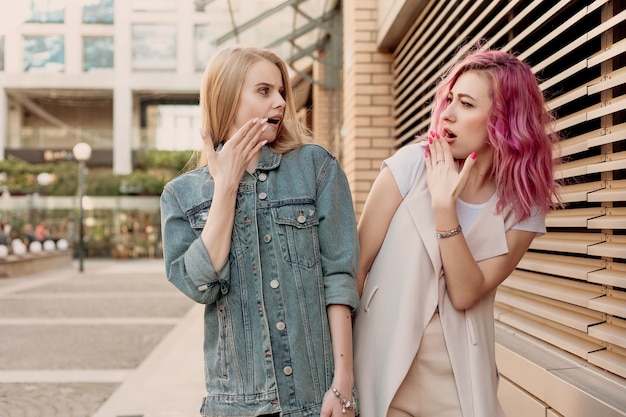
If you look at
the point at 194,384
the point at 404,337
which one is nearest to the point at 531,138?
the point at 404,337

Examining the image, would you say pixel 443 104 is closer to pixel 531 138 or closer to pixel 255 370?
pixel 531 138

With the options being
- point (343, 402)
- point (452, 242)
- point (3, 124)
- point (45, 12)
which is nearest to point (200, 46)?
point (45, 12)

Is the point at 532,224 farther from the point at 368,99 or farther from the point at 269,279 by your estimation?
the point at 368,99

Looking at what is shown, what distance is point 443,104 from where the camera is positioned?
2148mm

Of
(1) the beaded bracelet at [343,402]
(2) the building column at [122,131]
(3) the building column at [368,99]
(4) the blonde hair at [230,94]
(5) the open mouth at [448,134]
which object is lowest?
(1) the beaded bracelet at [343,402]

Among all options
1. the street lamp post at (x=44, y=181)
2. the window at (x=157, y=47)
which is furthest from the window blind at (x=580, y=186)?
the window at (x=157, y=47)

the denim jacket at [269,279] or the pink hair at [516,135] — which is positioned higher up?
the pink hair at [516,135]

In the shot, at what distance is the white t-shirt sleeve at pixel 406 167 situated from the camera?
2086 millimetres

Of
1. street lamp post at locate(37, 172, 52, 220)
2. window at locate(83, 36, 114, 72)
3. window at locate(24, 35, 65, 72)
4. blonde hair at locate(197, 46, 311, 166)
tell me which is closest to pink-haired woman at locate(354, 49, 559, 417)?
blonde hair at locate(197, 46, 311, 166)

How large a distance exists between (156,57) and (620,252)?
39122 millimetres

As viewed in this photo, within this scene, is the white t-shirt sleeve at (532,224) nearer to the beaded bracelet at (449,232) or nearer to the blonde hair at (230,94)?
the beaded bracelet at (449,232)

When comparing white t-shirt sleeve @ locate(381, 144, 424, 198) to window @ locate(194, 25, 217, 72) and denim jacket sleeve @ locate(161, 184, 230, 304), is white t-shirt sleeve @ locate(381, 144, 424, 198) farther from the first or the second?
window @ locate(194, 25, 217, 72)

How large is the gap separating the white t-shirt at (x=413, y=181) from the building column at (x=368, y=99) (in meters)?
5.11

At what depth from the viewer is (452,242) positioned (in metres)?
1.95
